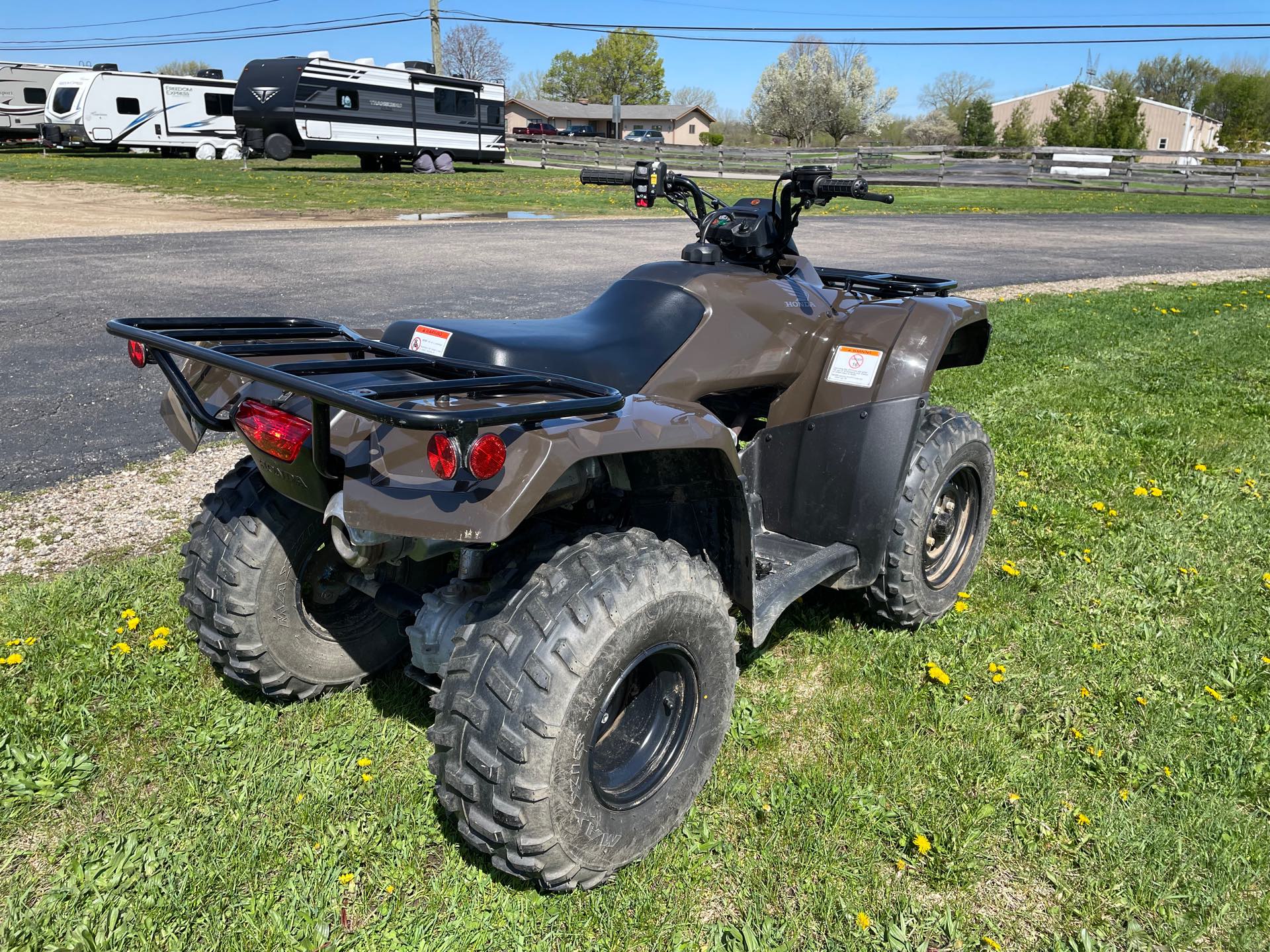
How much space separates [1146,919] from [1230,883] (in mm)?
302

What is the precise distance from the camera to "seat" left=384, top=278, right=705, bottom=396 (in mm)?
2723

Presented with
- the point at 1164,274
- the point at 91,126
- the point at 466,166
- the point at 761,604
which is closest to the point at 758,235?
the point at 761,604

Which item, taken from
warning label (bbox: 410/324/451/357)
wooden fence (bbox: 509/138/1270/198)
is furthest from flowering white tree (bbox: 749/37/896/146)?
warning label (bbox: 410/324/451/357)

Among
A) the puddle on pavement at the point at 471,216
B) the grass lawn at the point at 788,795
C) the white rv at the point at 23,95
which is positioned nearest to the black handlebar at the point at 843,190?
the grass lawn at the point at 788,795

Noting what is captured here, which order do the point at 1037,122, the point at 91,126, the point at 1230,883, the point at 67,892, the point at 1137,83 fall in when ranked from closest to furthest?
the point at 67,892 → the point at 1230,883 → the point at 91,126 → the point at 1037,122 → the point at 1137,83

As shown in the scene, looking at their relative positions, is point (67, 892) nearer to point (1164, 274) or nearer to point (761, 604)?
point (761, 604)

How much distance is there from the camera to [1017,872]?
2.64 meters

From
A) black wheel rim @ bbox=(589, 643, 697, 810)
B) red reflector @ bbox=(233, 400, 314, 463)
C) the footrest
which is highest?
red reflector @ bbox=(233, 400, 314, 463)

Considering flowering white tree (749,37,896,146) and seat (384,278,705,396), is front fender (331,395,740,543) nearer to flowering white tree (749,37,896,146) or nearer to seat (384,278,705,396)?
seat (384,278,705,396)

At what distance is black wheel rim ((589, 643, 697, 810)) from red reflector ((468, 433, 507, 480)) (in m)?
0.81

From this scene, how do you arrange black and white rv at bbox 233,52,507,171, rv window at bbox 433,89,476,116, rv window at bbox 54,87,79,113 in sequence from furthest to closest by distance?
rv window at bbox 54,87,79,113 < rv window at bbox 433,89,476,116 < black and white rv at bbox 233,52,507,171

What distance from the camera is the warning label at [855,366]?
3.40 metres

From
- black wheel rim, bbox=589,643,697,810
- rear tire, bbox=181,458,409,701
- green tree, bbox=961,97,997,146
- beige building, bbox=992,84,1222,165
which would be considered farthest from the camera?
beige building, bbox=992,84,1222,165

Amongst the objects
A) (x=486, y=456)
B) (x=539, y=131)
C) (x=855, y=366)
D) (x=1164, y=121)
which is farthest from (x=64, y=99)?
(x=1164, y=121)
